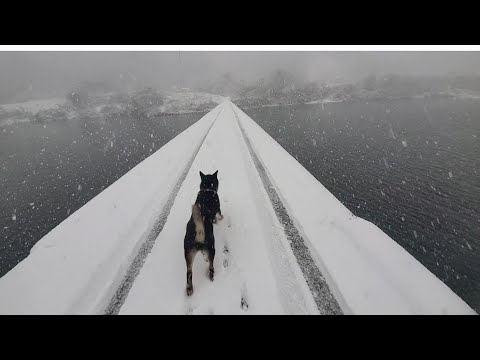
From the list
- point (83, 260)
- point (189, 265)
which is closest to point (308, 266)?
point (189, 265)

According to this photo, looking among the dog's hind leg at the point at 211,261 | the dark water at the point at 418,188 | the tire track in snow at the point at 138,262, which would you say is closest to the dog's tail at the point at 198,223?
the dog's hind leg at the point at 211,261

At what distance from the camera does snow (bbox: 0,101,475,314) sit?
407cm

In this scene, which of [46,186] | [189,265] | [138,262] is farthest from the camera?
[46,186]

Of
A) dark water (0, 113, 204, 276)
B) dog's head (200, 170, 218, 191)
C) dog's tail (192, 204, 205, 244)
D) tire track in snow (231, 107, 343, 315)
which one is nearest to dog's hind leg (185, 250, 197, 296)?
dog's tail (192, 204, 205, 244)

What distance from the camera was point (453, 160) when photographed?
14.7m

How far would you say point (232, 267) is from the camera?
4895 millimetres

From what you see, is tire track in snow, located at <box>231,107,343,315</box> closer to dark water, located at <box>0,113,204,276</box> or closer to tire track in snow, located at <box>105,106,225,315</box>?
tire track in snow, located at <box>105,106,225,315</box>

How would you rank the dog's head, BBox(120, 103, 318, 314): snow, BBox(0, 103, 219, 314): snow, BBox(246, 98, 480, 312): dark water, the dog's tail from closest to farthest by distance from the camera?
1. the dog's tail
2. BBox(120, 103, 318, 314): snow
3. BBox(0, 103, 219, 314): snow
4. the dog's head
5. BBox(246, 98, 480, 312): dark water

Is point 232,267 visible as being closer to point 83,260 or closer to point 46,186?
point 83,260

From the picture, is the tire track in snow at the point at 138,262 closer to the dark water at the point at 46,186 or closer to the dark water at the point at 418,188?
the dark water at the point at 46,186

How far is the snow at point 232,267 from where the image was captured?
4074 mm

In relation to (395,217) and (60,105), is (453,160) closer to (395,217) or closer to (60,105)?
(395,217)
